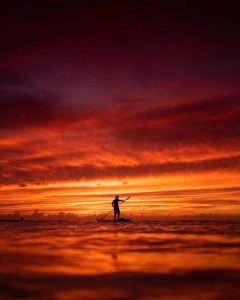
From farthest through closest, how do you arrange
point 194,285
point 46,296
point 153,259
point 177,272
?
1. point 153,259
2. point 177,272
3. point 194,285
4. point 46,296

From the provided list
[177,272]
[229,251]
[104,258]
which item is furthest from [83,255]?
[229,251]

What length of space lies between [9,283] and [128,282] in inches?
83.6

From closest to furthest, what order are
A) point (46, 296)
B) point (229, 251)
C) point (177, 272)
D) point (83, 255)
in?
1. point (46, 296)
2. point (177, 272)
3. point (83, 255)
4. point (229, 251)

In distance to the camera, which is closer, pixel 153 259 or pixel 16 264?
pixel 16 264

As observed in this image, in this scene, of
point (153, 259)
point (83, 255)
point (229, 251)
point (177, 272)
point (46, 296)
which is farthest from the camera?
Result: point (229, 251)

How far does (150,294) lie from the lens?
6051mm

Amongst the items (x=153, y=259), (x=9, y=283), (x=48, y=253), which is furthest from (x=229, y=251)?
(x=9, y=283)

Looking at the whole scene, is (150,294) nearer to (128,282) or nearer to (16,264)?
(128,282)

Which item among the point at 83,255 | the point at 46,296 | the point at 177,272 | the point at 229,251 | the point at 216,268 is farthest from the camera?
the point at 229,251

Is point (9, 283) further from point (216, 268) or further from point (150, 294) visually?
point (216, 268)

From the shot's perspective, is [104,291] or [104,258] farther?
[104,258]

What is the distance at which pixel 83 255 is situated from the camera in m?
10.9

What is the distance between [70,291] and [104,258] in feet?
13.1

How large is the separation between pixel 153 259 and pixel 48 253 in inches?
126
